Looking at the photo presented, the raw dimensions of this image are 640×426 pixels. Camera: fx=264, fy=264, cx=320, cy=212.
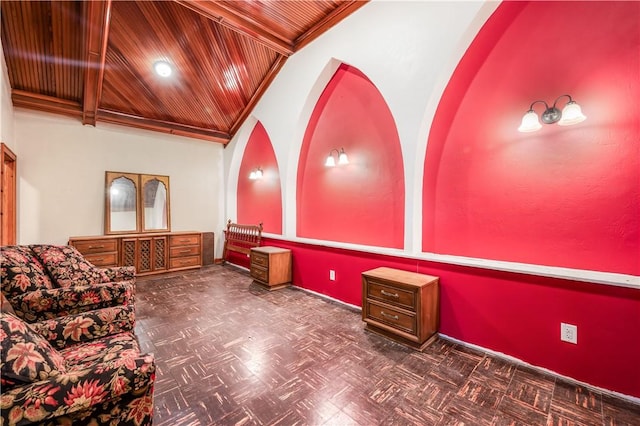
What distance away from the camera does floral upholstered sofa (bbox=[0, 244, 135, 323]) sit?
1.79 metres

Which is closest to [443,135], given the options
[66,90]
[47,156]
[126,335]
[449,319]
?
[449,319]

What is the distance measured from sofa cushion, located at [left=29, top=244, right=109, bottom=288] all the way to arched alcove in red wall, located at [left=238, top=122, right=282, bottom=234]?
298 centimetres

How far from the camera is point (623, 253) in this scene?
196 cm

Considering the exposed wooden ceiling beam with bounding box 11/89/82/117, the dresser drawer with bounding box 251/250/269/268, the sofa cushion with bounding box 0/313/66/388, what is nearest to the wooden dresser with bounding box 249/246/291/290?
the dresser drawer with bounding box 251/250/269/268

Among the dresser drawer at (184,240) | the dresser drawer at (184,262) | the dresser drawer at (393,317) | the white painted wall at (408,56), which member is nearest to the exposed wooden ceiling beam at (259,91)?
the white painted wall at (408,56)

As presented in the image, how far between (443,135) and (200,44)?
12.2 feet

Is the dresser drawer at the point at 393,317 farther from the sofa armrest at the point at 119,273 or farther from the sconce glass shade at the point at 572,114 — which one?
the sofa armrest at the point at 119,273

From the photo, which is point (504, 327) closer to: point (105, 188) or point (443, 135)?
point (443, 135)

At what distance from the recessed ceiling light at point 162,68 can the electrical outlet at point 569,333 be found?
5.73 m

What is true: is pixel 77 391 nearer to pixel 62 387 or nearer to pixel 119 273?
pixel 62 387

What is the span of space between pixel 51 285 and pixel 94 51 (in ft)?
9.45

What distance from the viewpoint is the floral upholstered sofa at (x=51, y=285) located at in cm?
179

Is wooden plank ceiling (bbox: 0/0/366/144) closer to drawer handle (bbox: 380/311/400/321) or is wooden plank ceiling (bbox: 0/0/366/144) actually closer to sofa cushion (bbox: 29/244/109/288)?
sofa cushion (bbox: 29/244/109/288)

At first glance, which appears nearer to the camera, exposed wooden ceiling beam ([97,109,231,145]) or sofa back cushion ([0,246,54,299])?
sofa back cushion ([0,246,54,299])
